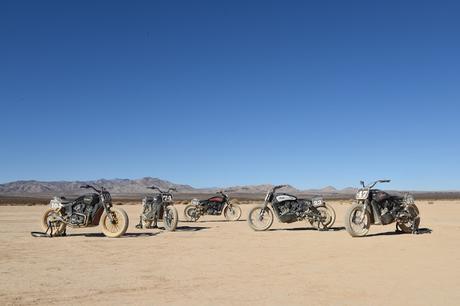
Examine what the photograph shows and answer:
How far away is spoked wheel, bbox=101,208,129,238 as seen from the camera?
12945 mm

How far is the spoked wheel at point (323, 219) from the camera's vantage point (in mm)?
15117

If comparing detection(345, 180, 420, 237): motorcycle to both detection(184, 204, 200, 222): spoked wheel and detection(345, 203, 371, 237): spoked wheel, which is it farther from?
detection(184, 204, 200, 222): spoked wheel

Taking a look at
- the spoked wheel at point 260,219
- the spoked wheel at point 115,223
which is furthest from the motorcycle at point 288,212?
the spoked wheel at point 115,223

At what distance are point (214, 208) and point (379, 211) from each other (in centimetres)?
935

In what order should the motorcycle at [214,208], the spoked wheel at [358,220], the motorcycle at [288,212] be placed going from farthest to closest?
1. the motorcycle at [214,208]
2. the motorcycle at [288,212]
3. the spoked wheel at [358,220]

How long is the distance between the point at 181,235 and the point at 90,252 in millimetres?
4102

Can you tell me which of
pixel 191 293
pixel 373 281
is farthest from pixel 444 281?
pixel 191 293

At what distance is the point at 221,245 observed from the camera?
11031 mm

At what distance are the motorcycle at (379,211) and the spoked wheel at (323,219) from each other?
6.07ft

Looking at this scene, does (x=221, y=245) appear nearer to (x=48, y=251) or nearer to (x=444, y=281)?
(x=48, y=251)

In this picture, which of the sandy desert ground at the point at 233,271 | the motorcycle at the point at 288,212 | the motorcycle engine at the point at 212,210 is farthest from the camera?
the motorcycle engine at the point at 212,210

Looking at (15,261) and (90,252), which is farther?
(90,252)

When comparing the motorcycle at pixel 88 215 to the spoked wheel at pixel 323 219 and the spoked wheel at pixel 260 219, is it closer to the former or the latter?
the spoked wheel at pixel 260 219

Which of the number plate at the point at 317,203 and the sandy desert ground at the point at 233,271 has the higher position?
the number plate at the point at 317,203
